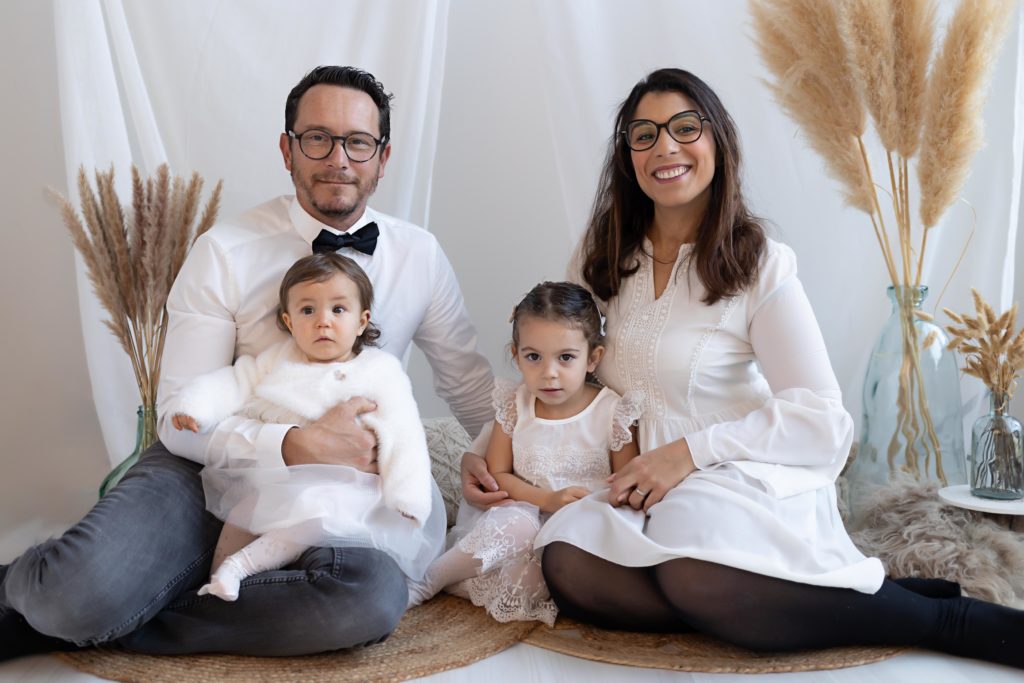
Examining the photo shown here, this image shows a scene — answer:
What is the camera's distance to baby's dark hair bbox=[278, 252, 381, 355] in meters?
2.08

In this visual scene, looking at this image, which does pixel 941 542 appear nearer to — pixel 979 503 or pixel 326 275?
pixel 979 503

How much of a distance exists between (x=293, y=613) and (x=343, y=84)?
1128 mm

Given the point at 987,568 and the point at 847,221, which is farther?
the point at 847,221

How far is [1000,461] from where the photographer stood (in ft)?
7.62

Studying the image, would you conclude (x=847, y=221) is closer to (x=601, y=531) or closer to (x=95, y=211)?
(x=601, y=531)

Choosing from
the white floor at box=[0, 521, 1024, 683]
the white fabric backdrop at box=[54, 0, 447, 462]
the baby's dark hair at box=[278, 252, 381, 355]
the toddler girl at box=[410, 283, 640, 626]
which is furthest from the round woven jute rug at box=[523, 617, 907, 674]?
the white fabric backdrop at box=[54, 0, 447, 462]

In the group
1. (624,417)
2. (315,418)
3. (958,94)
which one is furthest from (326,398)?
(958,94)

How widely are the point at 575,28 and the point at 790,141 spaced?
2.20ft

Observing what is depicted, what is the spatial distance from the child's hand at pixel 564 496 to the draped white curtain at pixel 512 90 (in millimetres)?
947

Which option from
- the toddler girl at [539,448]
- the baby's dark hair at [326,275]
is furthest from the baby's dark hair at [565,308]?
the baby's dark hair at [326,275]

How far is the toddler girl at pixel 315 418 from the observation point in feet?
6.27

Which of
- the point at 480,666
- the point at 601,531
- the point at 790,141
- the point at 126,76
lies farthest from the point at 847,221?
the point at 126,76

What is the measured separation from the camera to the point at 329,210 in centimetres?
225

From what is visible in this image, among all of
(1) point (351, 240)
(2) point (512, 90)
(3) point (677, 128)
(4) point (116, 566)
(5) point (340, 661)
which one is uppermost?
(2) point (512, 90)
